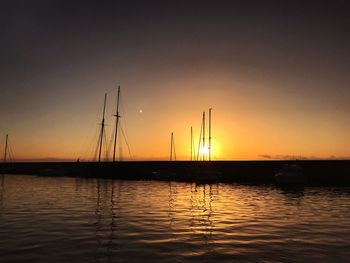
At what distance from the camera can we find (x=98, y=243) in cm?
1878

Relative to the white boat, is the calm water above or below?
below

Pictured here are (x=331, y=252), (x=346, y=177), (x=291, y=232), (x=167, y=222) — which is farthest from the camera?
(x=346, y=177)

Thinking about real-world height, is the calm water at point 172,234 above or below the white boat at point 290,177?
below

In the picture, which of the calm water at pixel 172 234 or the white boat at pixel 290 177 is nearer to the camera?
the calm water at pixel 172 234

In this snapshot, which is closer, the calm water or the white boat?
the calm water

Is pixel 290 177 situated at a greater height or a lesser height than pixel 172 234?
greater

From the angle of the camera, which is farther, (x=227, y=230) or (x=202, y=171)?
(x=202, y=171)

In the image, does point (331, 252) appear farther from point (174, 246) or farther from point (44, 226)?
point (44, 226)

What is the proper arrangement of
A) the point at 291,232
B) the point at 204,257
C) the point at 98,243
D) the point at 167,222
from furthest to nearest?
the point at 167,222 → the point at 291,232 → the point at 98,243 → the point at 204,257

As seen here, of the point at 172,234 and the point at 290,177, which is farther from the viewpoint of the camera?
the point at 290,177

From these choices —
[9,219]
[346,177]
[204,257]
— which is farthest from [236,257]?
[346,177]

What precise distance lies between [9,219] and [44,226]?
15.5 ft

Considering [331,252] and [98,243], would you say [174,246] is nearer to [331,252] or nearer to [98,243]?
[98,243]

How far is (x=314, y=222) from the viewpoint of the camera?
2616cm
